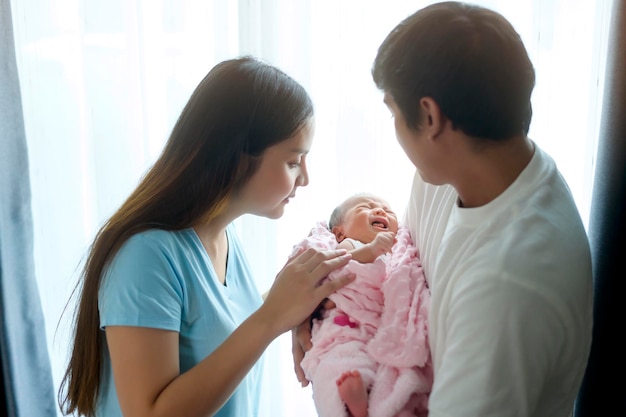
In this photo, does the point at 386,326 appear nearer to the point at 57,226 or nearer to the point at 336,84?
the point at 336,84

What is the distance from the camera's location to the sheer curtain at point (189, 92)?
166 centimetres

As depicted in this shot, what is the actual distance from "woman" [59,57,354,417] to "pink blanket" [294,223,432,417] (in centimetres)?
6

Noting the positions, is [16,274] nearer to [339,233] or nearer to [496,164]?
[339,233]

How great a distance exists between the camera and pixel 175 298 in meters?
1.20

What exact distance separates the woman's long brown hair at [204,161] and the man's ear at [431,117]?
0.41 m

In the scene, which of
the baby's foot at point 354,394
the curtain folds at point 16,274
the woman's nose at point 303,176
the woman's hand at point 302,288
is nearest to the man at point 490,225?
the baby's foot at point 354,394

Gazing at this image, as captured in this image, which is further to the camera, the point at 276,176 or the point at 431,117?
the point at 276,176

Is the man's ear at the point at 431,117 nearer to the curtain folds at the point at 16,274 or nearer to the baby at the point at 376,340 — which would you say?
the baby at the point at 376,340

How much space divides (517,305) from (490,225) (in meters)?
0.14

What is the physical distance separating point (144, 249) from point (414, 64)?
24.9 inches

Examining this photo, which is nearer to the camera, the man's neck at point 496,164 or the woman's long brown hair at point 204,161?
the man's neck at point 496,164

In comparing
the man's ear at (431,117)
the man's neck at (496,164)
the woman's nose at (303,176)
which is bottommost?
the woman's nose at (303,176)

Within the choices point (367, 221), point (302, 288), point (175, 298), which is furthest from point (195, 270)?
point (367, 221)

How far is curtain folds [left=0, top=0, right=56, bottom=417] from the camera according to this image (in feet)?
5.93
